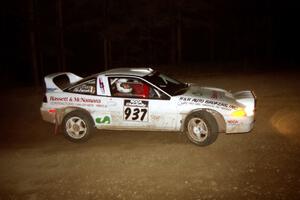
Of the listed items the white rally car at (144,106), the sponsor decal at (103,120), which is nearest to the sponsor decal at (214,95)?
the white rally car at (144,106)

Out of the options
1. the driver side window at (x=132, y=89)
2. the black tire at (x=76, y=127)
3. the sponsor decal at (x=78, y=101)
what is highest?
the driver side window at (x=132, y=89)

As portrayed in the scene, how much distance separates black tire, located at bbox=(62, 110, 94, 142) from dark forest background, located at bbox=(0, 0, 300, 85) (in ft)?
46.7

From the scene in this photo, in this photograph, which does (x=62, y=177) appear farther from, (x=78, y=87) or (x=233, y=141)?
(x=233, y=141)

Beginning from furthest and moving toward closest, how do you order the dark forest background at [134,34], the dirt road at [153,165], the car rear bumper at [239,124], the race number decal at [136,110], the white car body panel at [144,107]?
1. the dark forest background at [134,34]
2. the race number decal at [136,110]
3. the white car body panel at [144,107]
4. the car rear bumper at [239,124]
5. the dirt road at [153,165]

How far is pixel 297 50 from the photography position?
3919 centimetres

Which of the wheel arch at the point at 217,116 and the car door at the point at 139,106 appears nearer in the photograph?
the wheel arch at the point at 217,116

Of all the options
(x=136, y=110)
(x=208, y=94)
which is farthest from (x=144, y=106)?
(x=208, y=94)

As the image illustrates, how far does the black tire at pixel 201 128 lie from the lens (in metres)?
8.67

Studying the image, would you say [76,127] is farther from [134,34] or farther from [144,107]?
[134,34]

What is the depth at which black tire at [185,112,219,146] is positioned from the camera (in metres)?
8.67

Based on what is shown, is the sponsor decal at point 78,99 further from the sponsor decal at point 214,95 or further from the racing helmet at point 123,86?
the sponsor decal at point 214,95

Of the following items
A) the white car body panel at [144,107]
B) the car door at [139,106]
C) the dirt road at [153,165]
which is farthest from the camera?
the car door at [139,106]

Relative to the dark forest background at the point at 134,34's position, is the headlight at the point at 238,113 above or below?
below

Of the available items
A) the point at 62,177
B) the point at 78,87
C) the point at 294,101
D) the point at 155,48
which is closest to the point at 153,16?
the point at 155,48
